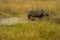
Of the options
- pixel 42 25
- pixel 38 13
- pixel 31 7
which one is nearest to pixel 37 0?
pixel 31 7

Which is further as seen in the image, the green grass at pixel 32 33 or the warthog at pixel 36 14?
the warthog at pixel 36 14

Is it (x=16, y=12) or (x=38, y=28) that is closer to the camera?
(x=38, y=28)

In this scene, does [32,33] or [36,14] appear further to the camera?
[36,14]

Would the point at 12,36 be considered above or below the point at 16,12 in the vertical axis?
above

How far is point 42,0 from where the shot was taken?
1864 cm

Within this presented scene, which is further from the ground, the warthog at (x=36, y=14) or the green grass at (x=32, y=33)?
the green grass at (x=32, y=33)

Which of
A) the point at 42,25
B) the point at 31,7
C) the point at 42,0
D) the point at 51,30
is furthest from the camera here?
the point at 42,0

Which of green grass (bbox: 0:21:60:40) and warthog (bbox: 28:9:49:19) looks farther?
warthog (bbox: 28:9:49:19)

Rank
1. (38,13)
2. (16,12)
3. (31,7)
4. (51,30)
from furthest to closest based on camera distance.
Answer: (31,7), (16,12), (38,13), (51,30)

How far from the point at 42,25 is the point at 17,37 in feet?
5.53

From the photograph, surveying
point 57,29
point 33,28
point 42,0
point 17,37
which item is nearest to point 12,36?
point 17,37

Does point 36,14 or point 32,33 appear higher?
point 32,33

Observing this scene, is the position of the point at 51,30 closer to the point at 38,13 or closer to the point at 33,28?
the point at 33,28

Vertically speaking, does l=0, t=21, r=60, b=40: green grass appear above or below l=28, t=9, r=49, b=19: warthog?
above
